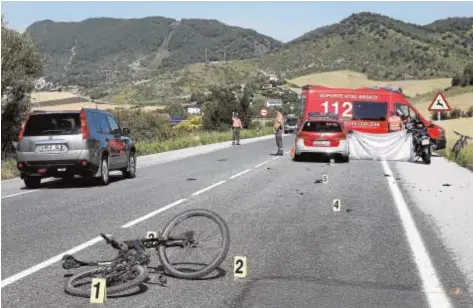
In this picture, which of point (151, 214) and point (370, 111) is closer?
point (151, 214)

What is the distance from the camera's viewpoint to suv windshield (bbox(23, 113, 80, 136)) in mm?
14953

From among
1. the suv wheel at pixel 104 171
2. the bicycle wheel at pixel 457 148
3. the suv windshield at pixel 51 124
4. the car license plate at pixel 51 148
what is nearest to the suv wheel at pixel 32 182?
the car license plate at pixel 51 148

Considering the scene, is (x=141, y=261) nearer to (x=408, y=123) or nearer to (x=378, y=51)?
(x=408, y=123)

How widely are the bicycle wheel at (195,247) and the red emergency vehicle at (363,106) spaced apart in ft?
74.4

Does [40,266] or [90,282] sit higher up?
[90,282]

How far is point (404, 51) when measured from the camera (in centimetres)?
14850

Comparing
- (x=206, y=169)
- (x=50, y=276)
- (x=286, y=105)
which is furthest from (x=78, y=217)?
(x=286, y=105)

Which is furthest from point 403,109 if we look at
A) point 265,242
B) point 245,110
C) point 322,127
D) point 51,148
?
point 245,110

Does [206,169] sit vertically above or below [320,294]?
below

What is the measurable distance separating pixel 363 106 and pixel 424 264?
23.0m

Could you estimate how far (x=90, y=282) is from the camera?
6.05 m

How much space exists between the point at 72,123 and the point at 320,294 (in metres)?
10.4

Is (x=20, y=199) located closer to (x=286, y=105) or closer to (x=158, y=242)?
(x=158, y=242)

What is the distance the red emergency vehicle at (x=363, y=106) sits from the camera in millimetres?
29219
